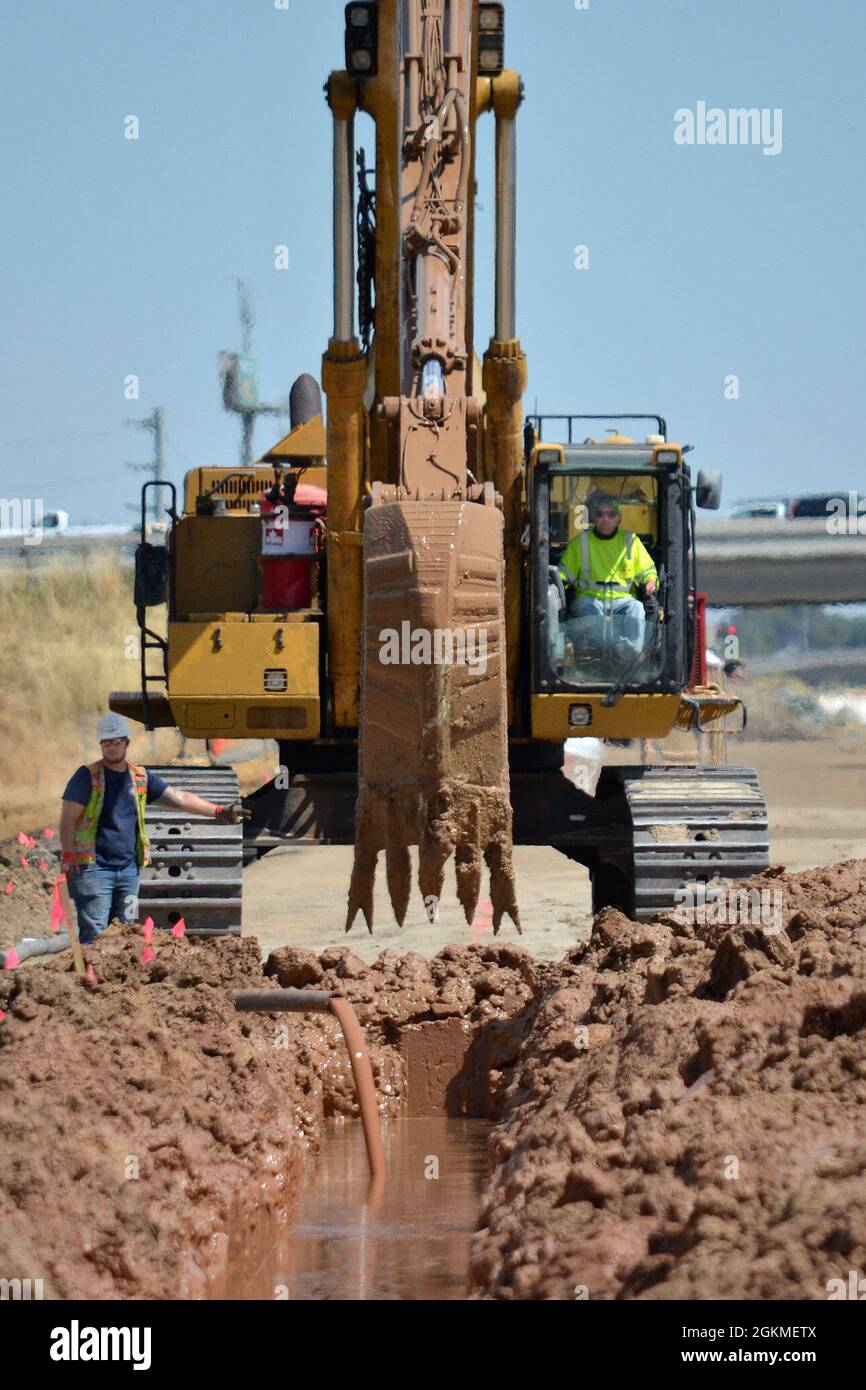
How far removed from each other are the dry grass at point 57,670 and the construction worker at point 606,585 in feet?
53.3

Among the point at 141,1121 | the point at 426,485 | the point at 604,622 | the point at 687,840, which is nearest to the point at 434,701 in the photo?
the point at 426,485

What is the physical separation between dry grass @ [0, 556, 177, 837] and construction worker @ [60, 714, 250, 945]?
16790 mm

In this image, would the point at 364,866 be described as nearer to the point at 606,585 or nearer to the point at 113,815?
the point at 113,815

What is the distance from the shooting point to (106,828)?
9609mm

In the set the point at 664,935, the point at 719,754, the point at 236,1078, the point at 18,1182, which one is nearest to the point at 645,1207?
the point at 18,1182

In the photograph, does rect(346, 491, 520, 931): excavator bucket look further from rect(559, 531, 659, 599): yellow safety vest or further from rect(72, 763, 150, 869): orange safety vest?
rect(559, 531, 659, 599): yellow safety vest

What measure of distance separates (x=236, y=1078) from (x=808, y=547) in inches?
1733

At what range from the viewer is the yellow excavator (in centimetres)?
931

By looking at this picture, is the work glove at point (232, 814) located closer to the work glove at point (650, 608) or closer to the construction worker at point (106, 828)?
the construction worker at point (106, 828)

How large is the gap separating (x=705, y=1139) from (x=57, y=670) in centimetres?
3598

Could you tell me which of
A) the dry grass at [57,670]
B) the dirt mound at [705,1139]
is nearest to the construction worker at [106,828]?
the dirt mound at [705,1139]

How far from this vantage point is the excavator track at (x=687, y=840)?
11.3 metres

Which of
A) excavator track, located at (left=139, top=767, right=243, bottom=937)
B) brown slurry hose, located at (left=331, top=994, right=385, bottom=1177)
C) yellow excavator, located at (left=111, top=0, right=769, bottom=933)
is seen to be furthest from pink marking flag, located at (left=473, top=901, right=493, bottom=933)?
brown slurry hose, located at (left=331, top=994, right=385, bottom=1177)
